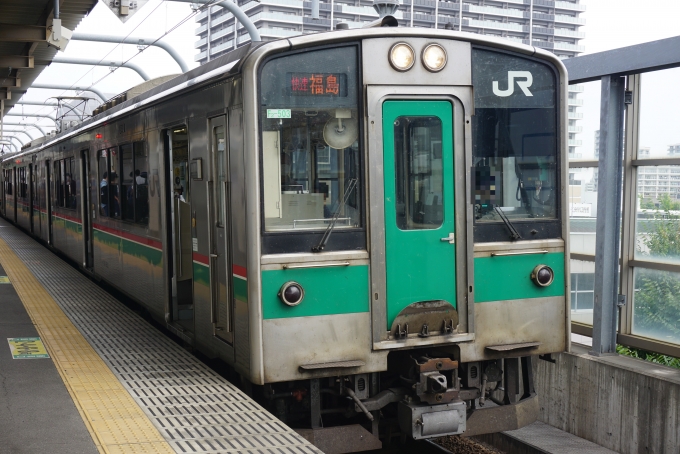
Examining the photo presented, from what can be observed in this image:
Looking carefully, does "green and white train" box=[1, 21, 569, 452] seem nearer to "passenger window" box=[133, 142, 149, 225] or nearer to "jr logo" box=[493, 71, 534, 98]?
"jr logo" box=[493, 71, 534, 98]

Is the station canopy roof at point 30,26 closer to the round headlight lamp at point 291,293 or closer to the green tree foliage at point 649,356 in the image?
the round headlight lamp at point 291,293

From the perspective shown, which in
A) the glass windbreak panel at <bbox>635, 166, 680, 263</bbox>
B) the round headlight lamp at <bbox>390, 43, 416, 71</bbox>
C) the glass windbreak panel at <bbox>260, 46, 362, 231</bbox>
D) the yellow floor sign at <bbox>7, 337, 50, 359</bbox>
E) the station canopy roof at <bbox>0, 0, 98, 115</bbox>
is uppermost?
the station canopy roof at <bbox>0, 0, 98, 115</bbox>

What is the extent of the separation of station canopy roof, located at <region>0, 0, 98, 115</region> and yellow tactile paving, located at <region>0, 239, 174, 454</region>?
4.02 metres

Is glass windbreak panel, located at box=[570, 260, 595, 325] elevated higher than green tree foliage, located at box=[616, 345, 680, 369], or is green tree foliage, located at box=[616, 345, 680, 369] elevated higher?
glass windbreak panel, located at box=[570, 260, 595, 325]

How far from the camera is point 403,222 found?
5.32m

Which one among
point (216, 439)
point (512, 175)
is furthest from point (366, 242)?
point (216, 439)

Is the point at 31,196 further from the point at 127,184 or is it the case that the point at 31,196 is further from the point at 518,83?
the point at 518,83

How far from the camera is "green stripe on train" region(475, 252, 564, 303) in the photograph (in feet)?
18.1

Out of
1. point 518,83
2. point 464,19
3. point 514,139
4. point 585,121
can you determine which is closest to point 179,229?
point 514,139

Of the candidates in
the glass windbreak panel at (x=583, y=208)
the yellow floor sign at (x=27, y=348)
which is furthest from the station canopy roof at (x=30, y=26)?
the glass windbreak panel at (x=583, y=208)

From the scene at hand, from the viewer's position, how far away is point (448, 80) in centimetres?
538

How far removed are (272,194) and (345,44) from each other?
1.09m

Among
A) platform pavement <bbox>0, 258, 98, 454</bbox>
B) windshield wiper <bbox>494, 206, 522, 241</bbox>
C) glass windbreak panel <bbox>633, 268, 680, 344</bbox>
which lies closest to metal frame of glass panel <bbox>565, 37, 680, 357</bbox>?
glass windbreak panel <bbox>633, 268, 680, 344</bbox>

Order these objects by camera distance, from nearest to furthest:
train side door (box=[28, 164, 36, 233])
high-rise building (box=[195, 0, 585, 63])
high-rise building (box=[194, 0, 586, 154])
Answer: high-rise building (box=[194, 0, 586, 154])
high-rise building (box=[195, 0, 585, 63])
train side door (box=[28, 164, 36, 233])
